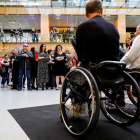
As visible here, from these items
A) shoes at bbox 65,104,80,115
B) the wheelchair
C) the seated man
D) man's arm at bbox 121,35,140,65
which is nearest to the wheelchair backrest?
the wheelchair

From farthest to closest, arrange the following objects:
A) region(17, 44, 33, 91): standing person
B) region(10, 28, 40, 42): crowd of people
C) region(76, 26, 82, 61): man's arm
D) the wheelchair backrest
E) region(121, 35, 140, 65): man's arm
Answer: region(10, 28, 40, 42): crowd of people < region(17, 44, 33, 91): standing person < region(121, 35, 140, 65): man's arm < region(76, 26, 82, 61): man's arm < the wheelchair backrest

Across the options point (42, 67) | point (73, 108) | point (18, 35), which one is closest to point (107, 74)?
point (73, 108)

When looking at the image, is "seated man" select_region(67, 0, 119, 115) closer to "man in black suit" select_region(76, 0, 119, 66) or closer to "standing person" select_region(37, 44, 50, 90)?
"man in black suit" select_region(76, 0, 119, 66)

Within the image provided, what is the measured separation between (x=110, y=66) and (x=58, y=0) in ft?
47.0

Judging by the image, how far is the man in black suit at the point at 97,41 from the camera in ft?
4.51

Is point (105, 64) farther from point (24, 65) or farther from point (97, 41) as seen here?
point (24, 65)

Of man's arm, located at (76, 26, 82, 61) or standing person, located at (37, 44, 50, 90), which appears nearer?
man's arm, located at (76, 26, 82, 61)

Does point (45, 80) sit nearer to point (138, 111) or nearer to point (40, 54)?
point (40, 54)

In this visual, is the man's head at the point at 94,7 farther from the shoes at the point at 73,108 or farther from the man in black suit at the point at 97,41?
the shoes at the point at 73,108

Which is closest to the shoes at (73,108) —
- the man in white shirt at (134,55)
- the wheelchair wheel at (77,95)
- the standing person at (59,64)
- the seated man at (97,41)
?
the wheelchair wheel at (77,95)

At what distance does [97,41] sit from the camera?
54.1 inches

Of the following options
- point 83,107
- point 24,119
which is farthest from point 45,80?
point 83,107

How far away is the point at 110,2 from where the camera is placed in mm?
13672

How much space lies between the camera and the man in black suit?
Result: 138cm
